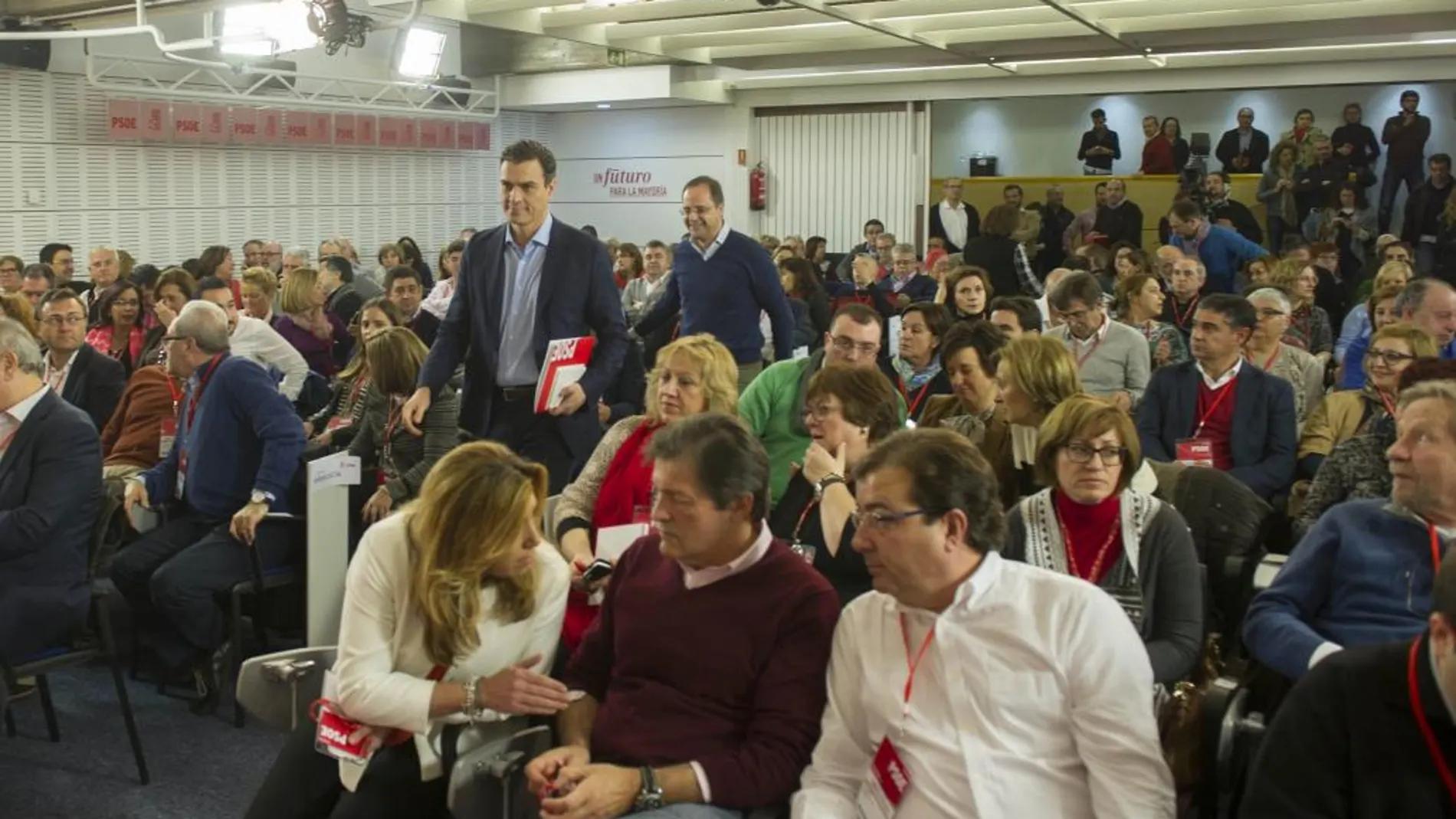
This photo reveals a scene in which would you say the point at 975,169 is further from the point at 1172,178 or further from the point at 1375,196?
the point at 1375,196

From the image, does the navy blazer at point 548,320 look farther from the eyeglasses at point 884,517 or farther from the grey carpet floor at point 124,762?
the eyeglasses at point 884,517

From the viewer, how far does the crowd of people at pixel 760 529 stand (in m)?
2.04

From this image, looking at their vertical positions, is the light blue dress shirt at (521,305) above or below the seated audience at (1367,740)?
above

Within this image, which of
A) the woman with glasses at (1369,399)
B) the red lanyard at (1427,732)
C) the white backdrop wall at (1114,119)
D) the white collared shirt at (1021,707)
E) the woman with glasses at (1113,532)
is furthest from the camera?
the white backdrop wall at (1114,119)

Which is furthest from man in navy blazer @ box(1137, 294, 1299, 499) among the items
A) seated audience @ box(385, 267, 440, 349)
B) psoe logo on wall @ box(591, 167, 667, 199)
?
psoe logo on wall @ box(591, 167, 667, 199)

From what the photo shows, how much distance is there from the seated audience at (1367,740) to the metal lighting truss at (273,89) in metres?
11.9

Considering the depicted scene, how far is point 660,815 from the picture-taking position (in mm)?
2174

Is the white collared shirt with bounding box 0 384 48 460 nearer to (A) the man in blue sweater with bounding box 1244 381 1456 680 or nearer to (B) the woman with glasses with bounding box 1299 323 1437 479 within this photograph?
(A) the man in blue sweater with bounding box 1244 381 1456 680

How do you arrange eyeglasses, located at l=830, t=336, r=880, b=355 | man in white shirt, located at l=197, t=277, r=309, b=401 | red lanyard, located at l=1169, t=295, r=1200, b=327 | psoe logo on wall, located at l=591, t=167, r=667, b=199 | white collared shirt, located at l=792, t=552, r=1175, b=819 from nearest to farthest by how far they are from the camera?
1. white collared shirt, located at l=792, t=552, r=1175, b=819
2. eyeglasses, located at l=830, t=336, r=880, b=355
3. man in white shirt, located at l=197, t=277, r=309, b=401
4. red lanyard, located at l=1169, t=295, r=1200, b=327
5. psoe logo on wall, located at l=591, t=167, r=667, b=199

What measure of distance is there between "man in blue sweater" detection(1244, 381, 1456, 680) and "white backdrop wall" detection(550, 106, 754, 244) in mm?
13946

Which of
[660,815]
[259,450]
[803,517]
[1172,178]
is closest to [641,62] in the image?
[1172,178]

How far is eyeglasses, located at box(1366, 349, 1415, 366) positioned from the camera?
157 inches

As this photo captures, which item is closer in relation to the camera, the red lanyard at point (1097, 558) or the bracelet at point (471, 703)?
the bracelet at point (471, 703)

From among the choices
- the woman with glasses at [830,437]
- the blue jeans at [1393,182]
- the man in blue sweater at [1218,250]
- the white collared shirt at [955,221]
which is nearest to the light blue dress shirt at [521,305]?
the woman with glasses at [830,437]
